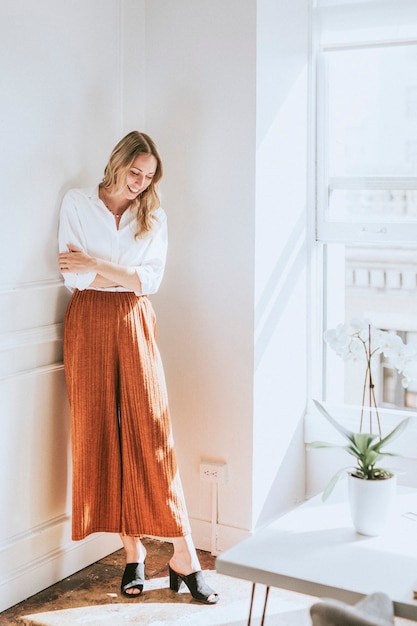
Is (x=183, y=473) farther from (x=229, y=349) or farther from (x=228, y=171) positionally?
(x=228, y=171)

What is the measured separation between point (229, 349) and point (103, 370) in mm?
536

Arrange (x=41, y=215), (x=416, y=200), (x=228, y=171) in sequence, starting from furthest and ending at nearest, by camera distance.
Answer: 1. (x=416, y=200)
2. (x=228, y=171)
3. (x=41, y=215)

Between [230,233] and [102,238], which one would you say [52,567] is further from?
[230,233]

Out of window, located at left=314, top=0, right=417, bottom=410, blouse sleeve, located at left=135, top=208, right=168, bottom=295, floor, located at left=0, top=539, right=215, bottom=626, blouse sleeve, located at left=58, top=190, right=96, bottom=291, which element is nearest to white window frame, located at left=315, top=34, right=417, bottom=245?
window, located at left=314, top=0, right=417, bottom=410

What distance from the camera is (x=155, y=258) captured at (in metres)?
2.91

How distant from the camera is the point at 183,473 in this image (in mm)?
3277

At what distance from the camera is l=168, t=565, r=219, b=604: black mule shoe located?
2764 mm

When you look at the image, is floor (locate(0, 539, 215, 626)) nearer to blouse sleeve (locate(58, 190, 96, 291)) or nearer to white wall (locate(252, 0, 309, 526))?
white wall (locate(252, 0, 309, 526))

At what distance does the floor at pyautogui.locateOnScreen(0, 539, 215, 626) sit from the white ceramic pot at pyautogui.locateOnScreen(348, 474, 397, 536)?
112 cm

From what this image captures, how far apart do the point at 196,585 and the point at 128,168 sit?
146 centimetres

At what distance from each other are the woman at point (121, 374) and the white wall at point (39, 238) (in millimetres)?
95

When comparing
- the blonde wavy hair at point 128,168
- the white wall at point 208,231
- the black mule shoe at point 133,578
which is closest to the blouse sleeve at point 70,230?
the blonde wavy hair at point 128,168

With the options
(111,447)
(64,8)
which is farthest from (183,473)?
(64,8)

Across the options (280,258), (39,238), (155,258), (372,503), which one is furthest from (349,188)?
(372,503)
